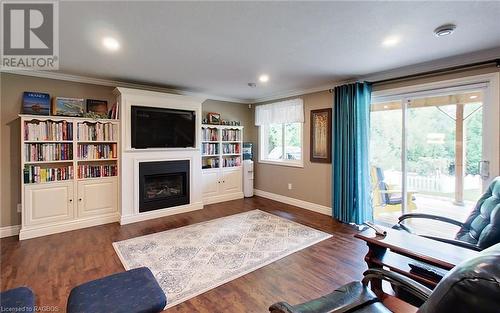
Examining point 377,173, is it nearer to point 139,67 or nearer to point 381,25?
point 381,25

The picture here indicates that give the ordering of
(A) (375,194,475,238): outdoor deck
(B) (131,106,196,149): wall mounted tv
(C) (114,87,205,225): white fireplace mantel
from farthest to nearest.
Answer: (B) (131,106,196,149): wall mounted tv
(C) (114,87,205,225): white fireplace mantel
(A) (375,194,475,238): outdoor deck

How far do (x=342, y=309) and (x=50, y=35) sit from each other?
129 inches

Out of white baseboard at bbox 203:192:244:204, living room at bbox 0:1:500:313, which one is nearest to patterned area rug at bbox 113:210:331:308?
living room at bbox 0:1:500:313

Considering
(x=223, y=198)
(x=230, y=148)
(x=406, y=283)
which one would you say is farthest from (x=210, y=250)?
(x=230, y=148)

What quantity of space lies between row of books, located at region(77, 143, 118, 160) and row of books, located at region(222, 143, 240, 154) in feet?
7.21

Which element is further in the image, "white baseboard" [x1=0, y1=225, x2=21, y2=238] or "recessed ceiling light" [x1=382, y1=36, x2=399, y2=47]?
"white baseboard" [x1=0, y1=225, x2=21, y2=238]

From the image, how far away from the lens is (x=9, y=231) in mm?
3338

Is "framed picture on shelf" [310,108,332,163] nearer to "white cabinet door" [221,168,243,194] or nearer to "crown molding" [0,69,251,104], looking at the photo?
"white cabinet door" [221,168,243,194]

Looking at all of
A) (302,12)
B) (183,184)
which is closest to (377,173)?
(302,12)

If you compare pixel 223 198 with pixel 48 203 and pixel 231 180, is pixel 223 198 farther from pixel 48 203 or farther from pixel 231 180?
pixel 48 203

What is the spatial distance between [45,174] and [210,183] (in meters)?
2.73

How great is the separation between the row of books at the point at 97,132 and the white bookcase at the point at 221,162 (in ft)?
5.43

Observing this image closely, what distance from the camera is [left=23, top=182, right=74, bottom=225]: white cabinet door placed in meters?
3.24

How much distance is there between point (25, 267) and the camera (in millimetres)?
2469
